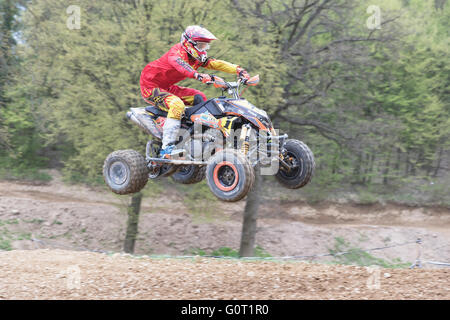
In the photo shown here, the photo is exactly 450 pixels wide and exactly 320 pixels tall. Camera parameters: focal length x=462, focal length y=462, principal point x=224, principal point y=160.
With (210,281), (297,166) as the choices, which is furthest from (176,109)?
(210,281)

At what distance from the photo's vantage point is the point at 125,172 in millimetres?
8242

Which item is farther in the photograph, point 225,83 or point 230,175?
point 225,83

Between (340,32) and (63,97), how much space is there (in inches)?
434

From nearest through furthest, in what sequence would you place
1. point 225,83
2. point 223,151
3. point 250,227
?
point 223,151 → point 225,83 → point 250,227

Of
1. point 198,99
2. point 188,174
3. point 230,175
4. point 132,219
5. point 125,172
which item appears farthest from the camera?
point 132,219

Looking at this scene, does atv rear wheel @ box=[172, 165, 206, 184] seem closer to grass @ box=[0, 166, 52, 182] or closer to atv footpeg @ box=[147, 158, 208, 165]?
atv footpeg @ box=[147, 158, 208, 165]

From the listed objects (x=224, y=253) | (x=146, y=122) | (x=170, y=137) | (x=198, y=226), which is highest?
(x=146, y=122)

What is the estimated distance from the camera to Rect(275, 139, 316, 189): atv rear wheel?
767 centimetres

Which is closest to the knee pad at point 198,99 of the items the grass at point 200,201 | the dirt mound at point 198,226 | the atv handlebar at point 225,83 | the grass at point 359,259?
the atv handlebar at point 225,83

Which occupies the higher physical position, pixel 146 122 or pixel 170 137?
pixel 146 122

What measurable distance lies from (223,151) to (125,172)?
2232 mm

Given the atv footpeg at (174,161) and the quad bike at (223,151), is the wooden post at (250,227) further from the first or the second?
the atv footpeg at (174,161)

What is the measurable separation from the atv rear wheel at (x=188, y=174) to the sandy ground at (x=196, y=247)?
157cm

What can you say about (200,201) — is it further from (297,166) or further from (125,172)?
(297,166)
